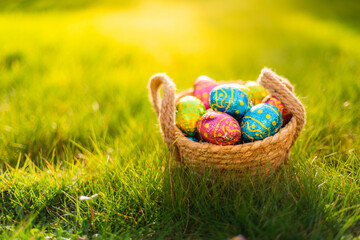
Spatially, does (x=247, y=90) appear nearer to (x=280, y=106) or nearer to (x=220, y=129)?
(x=280, y=106)

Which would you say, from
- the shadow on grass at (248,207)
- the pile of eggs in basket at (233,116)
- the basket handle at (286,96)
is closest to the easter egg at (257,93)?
the pile of eggs in basket at (233,116)

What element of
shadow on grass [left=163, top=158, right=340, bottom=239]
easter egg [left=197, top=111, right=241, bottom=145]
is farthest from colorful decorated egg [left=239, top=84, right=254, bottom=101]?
shadow on grass [left=163, top=158, right=340, bottom=239]

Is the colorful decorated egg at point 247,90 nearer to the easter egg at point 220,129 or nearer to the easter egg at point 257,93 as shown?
the easter egg at point 257,93

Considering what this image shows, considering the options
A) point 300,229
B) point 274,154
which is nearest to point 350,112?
point 274,154

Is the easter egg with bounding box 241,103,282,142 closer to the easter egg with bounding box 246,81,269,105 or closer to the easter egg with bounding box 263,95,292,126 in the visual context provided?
the easter egg with bounding box 263,95,292,126

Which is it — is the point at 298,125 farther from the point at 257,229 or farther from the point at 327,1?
the point at 327,1
